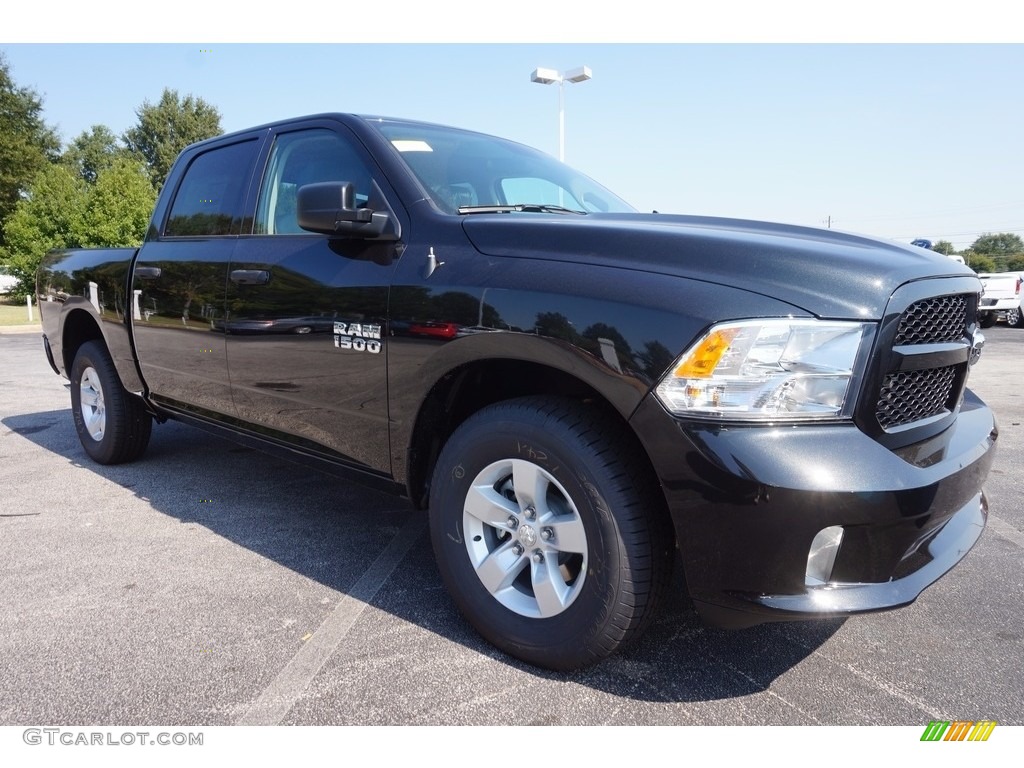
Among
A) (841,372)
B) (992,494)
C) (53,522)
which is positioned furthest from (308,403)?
(992,494)

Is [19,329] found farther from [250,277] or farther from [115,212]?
[250,277]

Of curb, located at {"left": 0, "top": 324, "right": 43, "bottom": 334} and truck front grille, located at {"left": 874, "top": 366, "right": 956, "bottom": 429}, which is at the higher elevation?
truck front grille, located at {"left": 874, "top": 366, "right": 956, "bottom": 429}

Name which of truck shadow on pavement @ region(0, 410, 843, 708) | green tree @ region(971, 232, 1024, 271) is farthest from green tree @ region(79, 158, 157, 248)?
green tree @ region(971, 232, 1024, 271)

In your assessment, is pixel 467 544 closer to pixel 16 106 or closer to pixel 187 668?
pixel 187 668

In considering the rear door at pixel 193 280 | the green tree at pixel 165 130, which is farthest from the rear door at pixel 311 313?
the green tree at pixel 165 130

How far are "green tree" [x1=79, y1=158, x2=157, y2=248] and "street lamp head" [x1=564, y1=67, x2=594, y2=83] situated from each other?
1756 cm

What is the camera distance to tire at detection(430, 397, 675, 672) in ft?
6.66

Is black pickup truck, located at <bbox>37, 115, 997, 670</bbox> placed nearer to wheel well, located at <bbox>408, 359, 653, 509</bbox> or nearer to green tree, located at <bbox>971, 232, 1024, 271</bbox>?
wheel well, located at <bbox>408, 359, 653, 509</bbox>

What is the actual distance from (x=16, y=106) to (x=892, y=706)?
48.3m

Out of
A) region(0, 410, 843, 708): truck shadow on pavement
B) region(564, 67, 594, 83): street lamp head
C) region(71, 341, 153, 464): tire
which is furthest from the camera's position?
region(564, 67, 594, 83): street lamp head

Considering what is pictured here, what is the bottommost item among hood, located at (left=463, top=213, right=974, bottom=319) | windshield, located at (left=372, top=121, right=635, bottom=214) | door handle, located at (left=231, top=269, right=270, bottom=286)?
door handle, located at (left=231, top=269, right=270, bottom=286)

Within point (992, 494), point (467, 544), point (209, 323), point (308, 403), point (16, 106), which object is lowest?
point (992, 494)

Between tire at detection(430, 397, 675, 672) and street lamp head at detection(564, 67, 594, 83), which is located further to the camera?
street lamp head at detection(564, 67, 594, 83)
